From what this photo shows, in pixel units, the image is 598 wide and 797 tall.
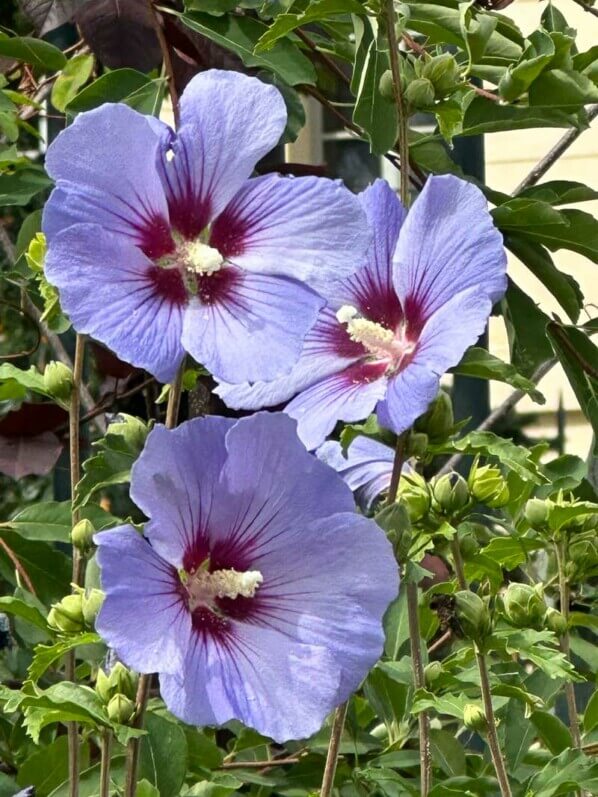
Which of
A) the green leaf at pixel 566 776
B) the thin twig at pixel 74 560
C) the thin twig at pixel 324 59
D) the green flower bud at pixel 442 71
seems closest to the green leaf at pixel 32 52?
the thin twig at pixel 324 59

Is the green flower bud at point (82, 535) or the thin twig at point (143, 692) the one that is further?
the green flower bud at point (82, 535)

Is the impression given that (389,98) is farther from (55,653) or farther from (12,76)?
(12,76)

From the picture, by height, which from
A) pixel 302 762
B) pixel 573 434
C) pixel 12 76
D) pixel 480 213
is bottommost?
pixel 573 434

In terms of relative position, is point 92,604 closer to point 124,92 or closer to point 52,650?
point 52,650

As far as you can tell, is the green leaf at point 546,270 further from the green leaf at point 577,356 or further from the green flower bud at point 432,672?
the green flower bud at point 432,672

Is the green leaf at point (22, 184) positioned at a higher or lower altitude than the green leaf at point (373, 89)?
lower

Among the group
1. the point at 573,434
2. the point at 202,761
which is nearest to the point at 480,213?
the point at 202,761

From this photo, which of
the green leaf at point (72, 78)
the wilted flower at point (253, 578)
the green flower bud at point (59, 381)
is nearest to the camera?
the wilted flower at point (253, 578)
